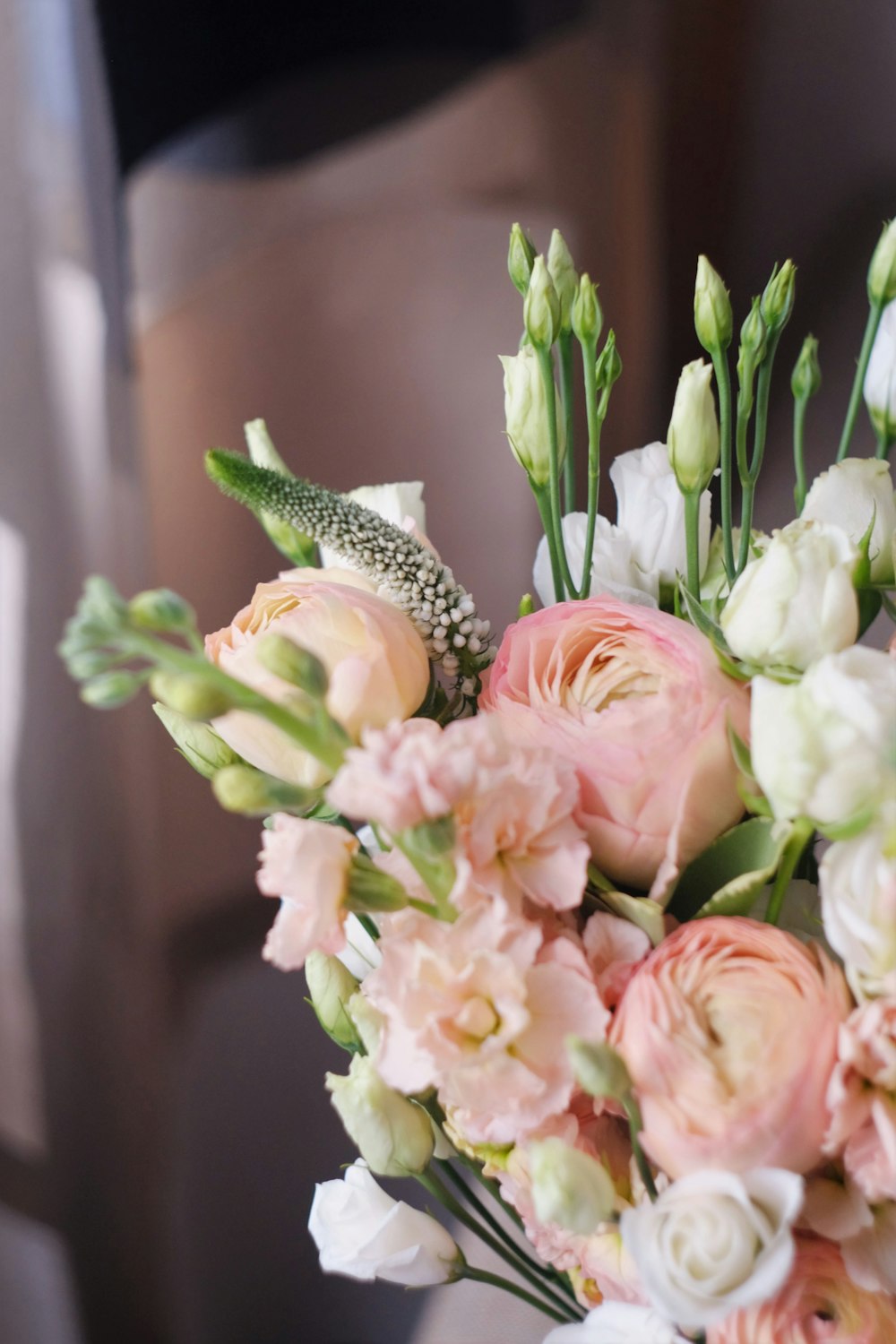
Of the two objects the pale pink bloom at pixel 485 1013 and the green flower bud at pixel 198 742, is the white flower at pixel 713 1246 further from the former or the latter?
the green flower bud at pixel 198 742

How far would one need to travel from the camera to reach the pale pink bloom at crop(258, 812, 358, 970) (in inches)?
11.9

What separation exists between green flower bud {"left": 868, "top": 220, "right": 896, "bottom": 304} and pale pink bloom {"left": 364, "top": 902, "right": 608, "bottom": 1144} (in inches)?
11.8

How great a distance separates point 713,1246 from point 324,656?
0.20m

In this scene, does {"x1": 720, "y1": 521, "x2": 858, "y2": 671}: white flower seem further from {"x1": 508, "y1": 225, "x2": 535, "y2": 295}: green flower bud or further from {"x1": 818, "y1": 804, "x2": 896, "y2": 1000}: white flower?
{"x1": 508, "y1": 225, "x2": 535, "y2": 295}: green flower bud

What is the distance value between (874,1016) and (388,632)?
0.60 ft

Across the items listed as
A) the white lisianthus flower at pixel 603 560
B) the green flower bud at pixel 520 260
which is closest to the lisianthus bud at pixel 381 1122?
the white lisianthus flower at pixel 603 560

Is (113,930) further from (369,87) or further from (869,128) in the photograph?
(869,128)

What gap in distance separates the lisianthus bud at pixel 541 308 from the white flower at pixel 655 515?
0.19 ft

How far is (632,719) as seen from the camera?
1.11 ft

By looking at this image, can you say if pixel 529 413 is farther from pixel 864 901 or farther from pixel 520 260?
pixel 864 901

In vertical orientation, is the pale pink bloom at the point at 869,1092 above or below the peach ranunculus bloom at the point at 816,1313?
above

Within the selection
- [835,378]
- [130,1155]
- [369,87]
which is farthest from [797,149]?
[130,1155]

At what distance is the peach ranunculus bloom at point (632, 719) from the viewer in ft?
1.10

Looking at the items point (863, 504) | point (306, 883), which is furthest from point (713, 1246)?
point (863, 504)
